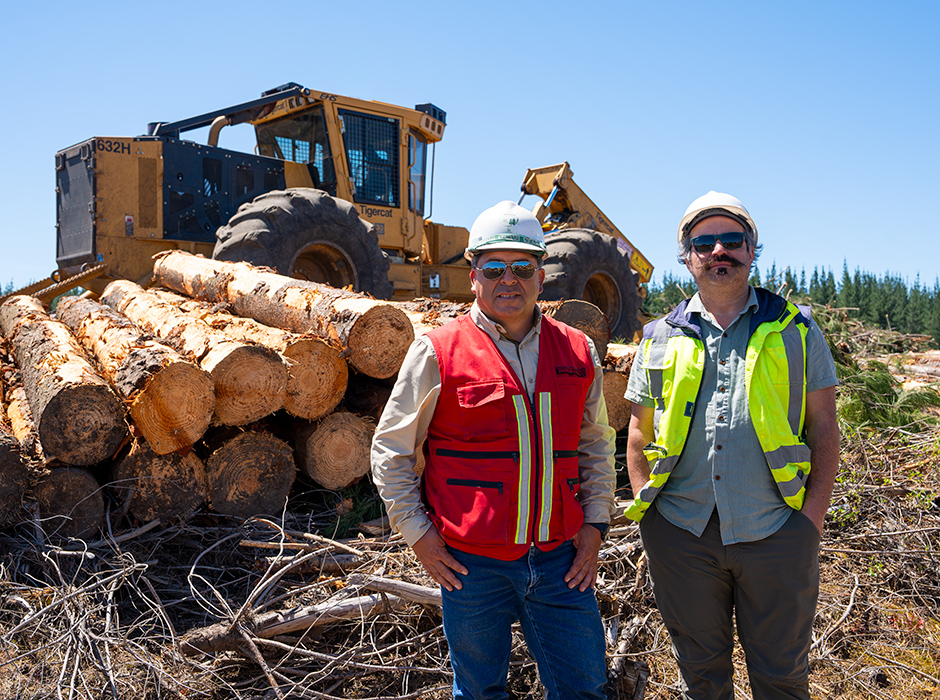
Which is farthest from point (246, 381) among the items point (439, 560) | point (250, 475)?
point (439, 560)

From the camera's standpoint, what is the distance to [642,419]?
2684 mm

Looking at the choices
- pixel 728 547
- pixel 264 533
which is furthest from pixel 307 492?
pixel 728 547

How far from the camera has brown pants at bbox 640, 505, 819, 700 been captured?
7.66 feet

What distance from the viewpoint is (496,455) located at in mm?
2291

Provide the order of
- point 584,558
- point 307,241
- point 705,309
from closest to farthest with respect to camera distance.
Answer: point 584,558 < point 705,309 < point 307,241

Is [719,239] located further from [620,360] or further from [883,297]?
[883,297]

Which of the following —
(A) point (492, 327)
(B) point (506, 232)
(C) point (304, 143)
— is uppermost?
(C) point (304, 143)

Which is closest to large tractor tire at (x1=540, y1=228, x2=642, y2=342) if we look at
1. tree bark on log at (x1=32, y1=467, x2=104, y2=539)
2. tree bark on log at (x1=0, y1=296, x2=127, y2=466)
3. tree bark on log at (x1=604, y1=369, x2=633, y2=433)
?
tree bark on log at (x1=604, y1=369, x2=633, y2=433)

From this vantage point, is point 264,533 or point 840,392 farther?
point 840,392

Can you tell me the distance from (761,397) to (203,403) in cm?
313

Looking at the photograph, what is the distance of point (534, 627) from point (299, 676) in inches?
64.5

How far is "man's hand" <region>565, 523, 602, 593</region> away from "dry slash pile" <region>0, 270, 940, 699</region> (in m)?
1.28

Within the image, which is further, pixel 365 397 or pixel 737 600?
pixel 365 397

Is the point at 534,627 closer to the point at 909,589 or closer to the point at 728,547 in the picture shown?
the point at 728,547
